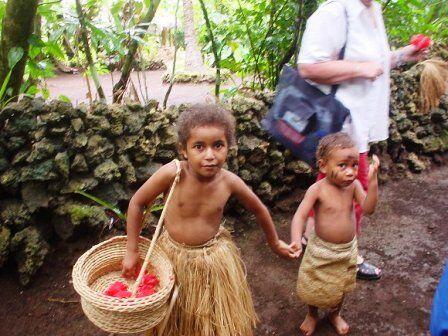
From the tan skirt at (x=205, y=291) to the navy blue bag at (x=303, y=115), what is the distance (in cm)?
80

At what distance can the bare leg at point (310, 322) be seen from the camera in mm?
2453

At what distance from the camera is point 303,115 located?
238cm

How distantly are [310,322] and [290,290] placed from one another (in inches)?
15.4

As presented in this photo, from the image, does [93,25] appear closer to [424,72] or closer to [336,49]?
[336,49]

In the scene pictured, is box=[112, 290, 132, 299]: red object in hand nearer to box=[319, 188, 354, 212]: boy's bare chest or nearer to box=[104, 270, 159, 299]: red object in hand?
box=[104, 270, 159, 299]: red object in hand

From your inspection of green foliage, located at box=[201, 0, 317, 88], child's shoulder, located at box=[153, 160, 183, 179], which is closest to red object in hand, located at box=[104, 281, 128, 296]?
child's shoulder, located at box=[153, 160, 183, 179]

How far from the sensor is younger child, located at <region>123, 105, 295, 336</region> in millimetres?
1865

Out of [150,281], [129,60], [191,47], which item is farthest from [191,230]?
[191,47]

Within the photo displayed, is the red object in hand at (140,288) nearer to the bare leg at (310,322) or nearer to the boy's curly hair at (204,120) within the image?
the boy's curly hair at (204,120)

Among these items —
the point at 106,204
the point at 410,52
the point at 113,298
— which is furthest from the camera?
the point at 106,204

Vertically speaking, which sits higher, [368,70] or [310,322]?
[368,70]

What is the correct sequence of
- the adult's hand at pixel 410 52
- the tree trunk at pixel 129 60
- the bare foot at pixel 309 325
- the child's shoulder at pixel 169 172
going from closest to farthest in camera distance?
1. the child's shoulder at pixel 169 172
2. the bare foot at pixel 309 325
3. the adult's hand at pixel 410 52
4. the tree trunk at pixel 129 60

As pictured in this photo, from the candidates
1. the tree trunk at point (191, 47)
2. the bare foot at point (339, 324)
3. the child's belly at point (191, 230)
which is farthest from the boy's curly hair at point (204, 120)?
the tree trunk at point (191, 47)

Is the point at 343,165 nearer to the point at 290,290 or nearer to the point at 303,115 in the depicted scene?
the point at 303,115
